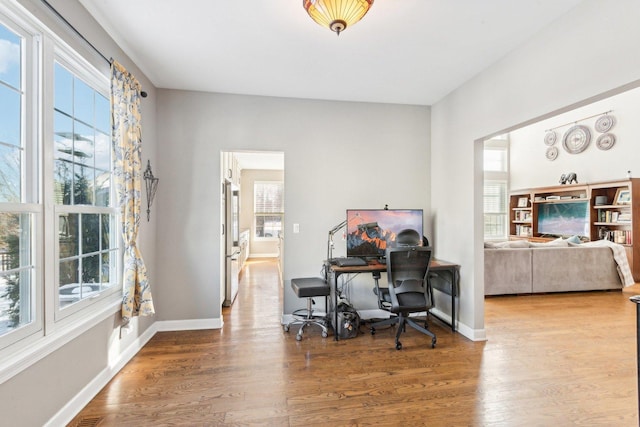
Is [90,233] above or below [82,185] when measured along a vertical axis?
below

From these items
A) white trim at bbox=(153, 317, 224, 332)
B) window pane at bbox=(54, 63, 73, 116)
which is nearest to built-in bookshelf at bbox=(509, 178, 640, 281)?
white trim at bbox=(153, 317, 224, 332)

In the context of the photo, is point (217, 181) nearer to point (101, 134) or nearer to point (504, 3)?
point (101, 134)

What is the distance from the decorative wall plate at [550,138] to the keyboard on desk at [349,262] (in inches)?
278

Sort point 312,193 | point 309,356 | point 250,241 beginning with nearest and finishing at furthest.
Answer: point 309,356 < point 312,193 < point 250,241

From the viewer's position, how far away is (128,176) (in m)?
2.48

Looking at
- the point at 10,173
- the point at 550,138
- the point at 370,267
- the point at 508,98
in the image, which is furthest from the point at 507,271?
the point at 10,173

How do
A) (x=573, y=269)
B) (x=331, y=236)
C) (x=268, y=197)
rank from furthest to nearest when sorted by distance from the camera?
(x=268, y=197)
(x=573, y=269)
(x=331, y=236)

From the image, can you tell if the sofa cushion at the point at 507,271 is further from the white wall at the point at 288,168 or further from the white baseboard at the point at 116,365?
the white baseboard at the point at 116,365

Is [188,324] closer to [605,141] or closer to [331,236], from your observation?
[331,236]

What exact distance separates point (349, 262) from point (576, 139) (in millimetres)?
7003

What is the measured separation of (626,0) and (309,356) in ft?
10.9

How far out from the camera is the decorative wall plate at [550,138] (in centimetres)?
748

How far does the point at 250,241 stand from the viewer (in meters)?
8.77

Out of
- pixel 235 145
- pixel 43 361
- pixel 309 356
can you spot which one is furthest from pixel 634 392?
pixel 235 145
